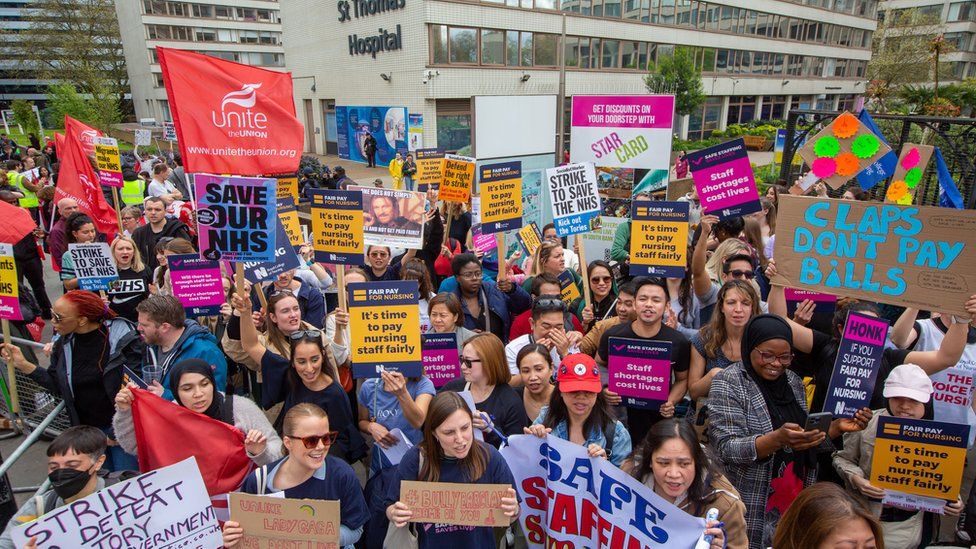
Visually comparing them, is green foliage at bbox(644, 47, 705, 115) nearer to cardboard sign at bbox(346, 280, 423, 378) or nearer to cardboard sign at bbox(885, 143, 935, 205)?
cardboard sign at bbox(885, 143, 935, 205)

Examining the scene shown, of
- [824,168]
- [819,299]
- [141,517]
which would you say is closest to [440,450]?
[141,517]

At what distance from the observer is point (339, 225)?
216 inches

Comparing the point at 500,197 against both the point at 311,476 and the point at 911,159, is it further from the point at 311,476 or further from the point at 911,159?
the point at 911,159

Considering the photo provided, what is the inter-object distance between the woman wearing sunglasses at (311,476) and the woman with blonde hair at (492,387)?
0.97 meters

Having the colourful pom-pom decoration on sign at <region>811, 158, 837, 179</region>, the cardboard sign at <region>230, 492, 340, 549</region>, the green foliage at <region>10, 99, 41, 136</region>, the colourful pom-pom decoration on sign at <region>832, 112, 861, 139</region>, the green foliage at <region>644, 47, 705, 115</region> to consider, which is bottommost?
the cardboard sign at <region>230, 492, 340, 549</region>

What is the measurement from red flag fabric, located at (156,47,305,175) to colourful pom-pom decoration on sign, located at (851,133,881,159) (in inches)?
223

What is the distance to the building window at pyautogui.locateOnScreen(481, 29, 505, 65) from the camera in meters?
27.1

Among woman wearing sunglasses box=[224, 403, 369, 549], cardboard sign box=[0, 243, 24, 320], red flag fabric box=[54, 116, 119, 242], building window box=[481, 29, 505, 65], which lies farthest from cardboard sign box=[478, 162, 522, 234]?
building window box=[481, 29, 505, 65]

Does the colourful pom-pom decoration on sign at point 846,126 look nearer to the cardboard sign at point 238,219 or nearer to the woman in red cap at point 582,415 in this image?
the woman in red cap at point 582,415

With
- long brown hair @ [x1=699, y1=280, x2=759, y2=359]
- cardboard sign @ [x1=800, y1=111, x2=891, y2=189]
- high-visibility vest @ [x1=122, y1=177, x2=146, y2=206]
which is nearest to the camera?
long brown hair @ [x1=699, y1=280, x2=759, y2=359]

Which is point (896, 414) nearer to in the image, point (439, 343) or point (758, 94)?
point (439, 343)

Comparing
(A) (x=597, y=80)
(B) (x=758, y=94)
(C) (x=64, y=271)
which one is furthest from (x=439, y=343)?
(B) (x=758, y=94)

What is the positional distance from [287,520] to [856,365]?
11.2 feet

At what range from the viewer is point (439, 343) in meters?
4.32
